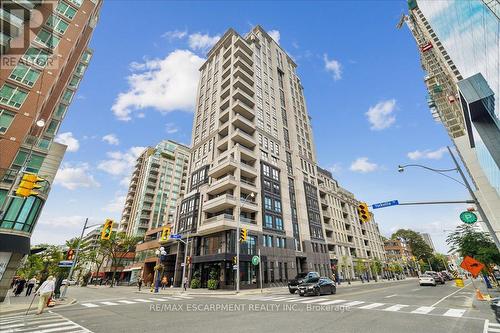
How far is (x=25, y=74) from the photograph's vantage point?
22047 mm

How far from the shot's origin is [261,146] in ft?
143

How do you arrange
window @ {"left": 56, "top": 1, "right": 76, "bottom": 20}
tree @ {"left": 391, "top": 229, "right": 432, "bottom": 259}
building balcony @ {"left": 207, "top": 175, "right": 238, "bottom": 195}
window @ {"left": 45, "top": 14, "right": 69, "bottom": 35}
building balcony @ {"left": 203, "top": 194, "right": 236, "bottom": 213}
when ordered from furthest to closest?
1. tree @ {"left": 391, "top": 229, "right": 432, "bottom": 259}
2. building balcony @ {"left": 207, "top": 175, "right": 238, "bottom": 195}
3. building balcony @ {"left": 203, "top": 194, "right": 236, "bottom": 213}
4. window @ {"left": 56, "top": 1, "right": 76, "bottom": 20}
5. window @ {"left": 45, "top": 14, "right": 69, "bottom": 35}

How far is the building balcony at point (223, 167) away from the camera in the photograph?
119ft

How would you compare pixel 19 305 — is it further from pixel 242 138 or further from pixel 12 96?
pixel 242 138

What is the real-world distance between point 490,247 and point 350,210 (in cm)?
4444

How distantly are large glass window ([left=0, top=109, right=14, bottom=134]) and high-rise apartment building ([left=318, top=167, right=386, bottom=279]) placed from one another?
55.7m

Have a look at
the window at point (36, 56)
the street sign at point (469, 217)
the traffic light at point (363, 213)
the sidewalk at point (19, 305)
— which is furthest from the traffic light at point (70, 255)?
the street sign at point (469, 217)

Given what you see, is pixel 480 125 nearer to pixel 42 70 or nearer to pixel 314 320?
pixel 314 320

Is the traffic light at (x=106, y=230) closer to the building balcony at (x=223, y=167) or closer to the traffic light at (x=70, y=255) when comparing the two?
the traffic light at (x=70, y=255)

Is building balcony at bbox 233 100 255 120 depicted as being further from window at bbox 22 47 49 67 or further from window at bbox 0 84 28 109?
window at bbox 0 84 28 109

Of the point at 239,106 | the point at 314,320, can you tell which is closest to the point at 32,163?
the point at 239,106

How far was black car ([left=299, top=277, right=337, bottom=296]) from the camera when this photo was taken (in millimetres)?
19125

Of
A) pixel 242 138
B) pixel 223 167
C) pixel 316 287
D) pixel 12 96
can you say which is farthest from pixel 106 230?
pixel 242 138

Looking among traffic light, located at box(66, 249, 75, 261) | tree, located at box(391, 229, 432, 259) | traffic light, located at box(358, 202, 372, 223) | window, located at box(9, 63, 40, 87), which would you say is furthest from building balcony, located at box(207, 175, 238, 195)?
tree, located at box(391, 229, 432, 259)
